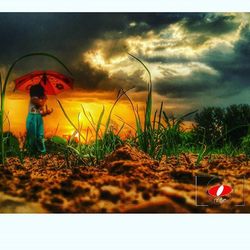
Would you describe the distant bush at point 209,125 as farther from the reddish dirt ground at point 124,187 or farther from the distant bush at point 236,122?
the reddish dirt ground at point 124,187

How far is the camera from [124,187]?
2949 millimetres

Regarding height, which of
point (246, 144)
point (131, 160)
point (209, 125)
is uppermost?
point (209, 125)

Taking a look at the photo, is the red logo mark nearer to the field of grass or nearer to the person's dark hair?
the field of grass

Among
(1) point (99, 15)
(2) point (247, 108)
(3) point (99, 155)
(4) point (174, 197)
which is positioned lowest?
(4) point (174, 197)

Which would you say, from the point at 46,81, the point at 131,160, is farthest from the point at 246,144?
the point at 46,81

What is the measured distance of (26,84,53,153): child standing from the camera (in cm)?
313

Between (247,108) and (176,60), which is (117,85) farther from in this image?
(247,108)

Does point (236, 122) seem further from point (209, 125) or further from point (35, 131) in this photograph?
point (35, 131)

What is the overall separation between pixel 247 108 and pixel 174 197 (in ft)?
2.30

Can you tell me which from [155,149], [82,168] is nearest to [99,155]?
[82,168]

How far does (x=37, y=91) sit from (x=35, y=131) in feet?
0.78

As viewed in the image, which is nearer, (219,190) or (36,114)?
(219,190)

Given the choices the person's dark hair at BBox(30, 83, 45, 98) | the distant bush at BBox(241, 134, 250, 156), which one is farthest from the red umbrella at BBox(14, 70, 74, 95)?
the distant bush at BBox(241, 134, 250, 156)

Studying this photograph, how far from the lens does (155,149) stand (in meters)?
3.27
